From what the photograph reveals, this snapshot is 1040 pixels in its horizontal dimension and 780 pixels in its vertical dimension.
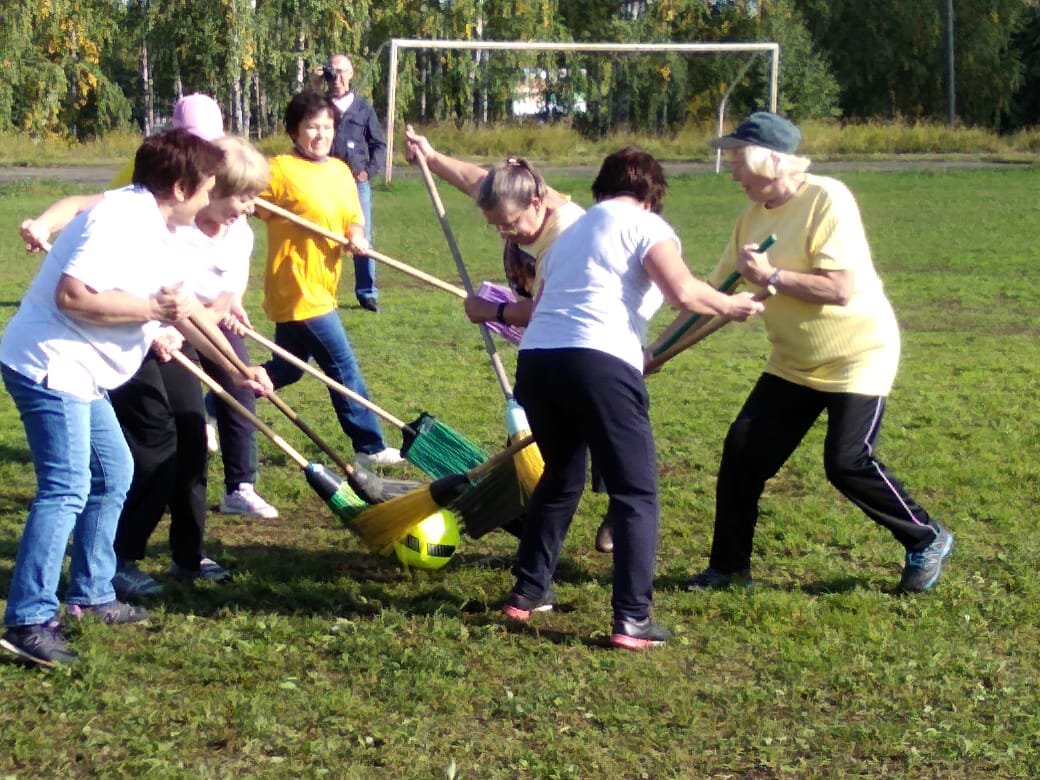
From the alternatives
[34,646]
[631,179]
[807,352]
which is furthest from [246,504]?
[807,352]

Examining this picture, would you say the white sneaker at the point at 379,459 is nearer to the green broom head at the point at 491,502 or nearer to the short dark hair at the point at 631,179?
the green broom head at the point at 491,502

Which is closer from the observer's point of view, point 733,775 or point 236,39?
point 733,775

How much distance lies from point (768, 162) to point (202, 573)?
251 centimetres

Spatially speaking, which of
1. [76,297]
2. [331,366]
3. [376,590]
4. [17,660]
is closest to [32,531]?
[17,660]

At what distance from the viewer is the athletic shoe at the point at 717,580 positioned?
16.2ft

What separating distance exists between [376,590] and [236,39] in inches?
1228

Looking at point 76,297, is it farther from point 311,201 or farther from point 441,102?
point 441,102

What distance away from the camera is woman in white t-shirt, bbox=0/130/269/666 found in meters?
3.82

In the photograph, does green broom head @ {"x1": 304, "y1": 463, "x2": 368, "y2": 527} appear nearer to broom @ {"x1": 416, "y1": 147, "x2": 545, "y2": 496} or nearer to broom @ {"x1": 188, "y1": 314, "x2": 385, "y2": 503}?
broom @ {"x1": 188, "y1": 314, "x2": 385, "y2": 503}

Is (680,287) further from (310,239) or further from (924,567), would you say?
(310,239)

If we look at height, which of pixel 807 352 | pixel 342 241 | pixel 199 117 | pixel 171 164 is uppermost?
pixel 199 117

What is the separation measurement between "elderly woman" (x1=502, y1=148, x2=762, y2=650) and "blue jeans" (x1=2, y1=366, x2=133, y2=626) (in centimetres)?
132

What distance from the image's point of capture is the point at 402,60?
34.2 m

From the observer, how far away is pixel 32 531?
406 centimetres
